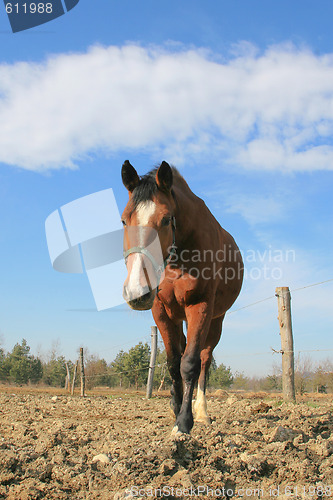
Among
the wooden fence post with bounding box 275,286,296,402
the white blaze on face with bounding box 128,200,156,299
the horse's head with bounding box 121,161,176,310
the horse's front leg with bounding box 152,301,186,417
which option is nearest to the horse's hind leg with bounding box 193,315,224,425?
the horse's front leg with bounding box 152,301,186,417

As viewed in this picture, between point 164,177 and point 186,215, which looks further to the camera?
point 186,215

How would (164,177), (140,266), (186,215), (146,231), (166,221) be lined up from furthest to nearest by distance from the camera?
(186,215)
(164,177)
(166,221)
(146,231)
(140,266)

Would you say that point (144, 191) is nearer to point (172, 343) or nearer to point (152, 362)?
point (172, 343)

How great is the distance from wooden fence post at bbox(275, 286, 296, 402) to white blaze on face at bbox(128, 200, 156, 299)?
600 centimetres

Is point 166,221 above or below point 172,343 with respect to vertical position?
above

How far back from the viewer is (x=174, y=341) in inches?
172

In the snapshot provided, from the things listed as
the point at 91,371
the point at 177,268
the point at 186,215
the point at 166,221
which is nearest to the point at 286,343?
the point at 177,268

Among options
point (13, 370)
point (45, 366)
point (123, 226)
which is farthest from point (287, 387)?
point (45, 366)

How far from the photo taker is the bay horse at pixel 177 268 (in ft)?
10.3

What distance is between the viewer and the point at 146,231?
318 centimetres

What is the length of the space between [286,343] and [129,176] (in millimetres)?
6081

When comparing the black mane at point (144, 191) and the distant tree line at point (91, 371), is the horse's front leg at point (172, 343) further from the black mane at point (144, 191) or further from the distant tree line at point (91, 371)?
the distant tree line at point (91, 371)

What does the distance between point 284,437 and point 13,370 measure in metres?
44.9

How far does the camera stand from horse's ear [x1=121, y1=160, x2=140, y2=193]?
11.8ft
